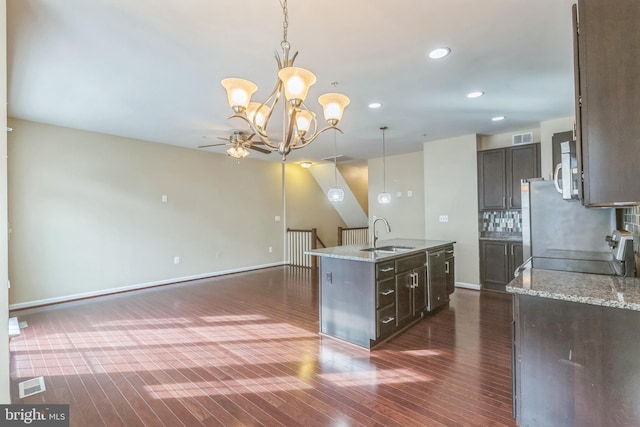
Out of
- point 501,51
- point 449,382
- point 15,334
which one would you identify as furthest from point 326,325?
point 15,334

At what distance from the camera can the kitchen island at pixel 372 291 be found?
9.80 ft

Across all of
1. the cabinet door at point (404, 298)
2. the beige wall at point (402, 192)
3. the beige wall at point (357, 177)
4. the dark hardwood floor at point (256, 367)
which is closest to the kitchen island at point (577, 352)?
the dark hardwood floor at point (256, 367)

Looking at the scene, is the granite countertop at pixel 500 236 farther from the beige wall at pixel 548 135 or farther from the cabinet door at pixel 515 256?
the beige wall at pixel 548 135

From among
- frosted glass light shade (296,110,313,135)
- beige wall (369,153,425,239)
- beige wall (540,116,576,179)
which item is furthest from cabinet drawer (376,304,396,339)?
beige wall (369,153,425,239)

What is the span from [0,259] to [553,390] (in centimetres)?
297

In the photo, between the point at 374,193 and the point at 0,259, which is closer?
the point at 0,259

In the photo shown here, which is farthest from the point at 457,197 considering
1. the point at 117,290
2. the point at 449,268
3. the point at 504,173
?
the point at 117,290

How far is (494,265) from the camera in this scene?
16.7 feet

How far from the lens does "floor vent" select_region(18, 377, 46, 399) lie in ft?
7.41

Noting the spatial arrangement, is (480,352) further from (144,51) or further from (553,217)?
(144,51)

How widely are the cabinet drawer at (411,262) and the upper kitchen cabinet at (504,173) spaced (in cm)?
224

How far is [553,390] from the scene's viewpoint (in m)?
1.58

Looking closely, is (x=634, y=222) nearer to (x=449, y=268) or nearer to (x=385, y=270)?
(x=385, y=270)

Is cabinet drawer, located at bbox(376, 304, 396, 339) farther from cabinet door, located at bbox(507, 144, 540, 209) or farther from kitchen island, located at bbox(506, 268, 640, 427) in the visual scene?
cabinet door, located at bbox(507, 144, 540, 209)
